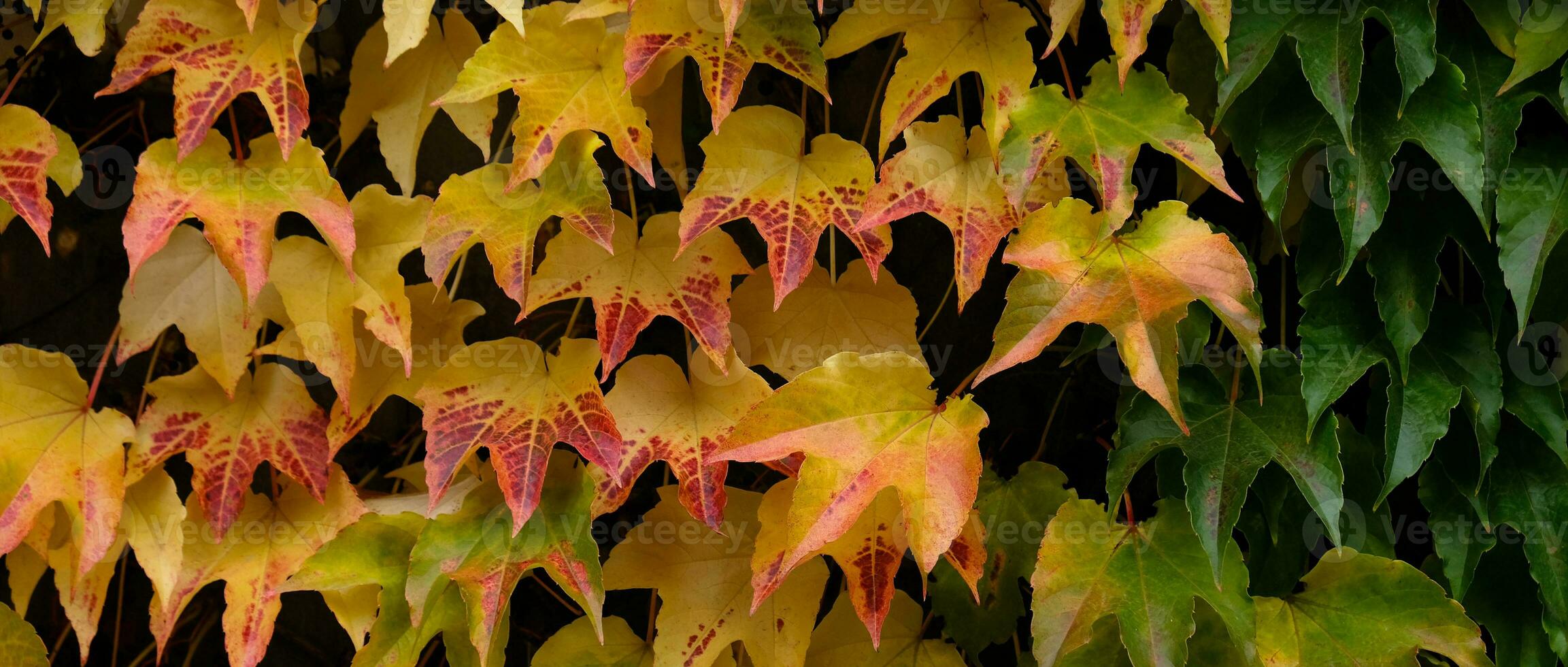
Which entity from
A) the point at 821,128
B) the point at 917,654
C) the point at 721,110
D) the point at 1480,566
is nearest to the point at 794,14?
the point at 721,110

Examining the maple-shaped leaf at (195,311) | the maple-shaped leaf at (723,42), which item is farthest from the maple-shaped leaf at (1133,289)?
the maple-shaped leaf at (195,311)

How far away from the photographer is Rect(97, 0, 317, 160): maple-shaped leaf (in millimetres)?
1007

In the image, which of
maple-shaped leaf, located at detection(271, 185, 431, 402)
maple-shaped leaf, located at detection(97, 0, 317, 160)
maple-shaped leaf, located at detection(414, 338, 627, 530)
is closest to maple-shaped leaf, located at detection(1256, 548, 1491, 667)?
maple-shaped leaf, located at detection(414, 338, 627, 530)

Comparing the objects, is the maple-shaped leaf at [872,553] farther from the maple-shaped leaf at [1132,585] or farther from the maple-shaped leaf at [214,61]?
the maple-shaped leaf at [214,61]

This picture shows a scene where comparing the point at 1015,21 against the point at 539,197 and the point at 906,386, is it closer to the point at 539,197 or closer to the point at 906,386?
the point at 906,386

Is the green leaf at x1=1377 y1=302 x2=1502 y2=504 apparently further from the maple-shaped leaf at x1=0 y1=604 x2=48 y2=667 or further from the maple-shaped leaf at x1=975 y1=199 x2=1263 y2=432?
the maple-shaped leaf at x1=0 y1=604 x2=48 y2=667

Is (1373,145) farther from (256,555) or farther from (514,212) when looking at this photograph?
(256,555)

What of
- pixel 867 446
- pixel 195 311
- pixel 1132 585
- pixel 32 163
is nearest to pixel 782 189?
pixel 867 446

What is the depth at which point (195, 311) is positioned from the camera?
1089 millimetres

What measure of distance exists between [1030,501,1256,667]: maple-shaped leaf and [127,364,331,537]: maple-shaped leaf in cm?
70

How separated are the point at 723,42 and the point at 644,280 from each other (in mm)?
220

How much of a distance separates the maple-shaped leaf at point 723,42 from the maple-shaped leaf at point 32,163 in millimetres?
564

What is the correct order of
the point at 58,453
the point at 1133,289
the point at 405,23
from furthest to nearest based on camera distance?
the point at 58,453 < the point at 405,23 < the point at 1133,289

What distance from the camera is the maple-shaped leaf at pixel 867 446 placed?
0.87 m
